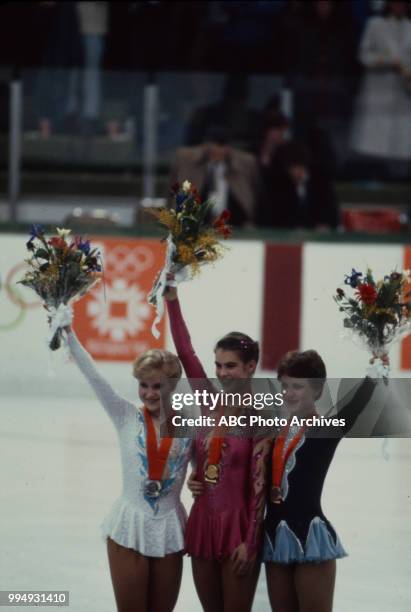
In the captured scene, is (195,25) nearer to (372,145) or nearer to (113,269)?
(372,145)

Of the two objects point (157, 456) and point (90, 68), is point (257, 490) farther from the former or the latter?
point (90, 68)

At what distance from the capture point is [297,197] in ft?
37.1

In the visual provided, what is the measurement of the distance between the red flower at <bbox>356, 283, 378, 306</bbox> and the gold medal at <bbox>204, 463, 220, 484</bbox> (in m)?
0.81

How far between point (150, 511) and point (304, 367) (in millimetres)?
739

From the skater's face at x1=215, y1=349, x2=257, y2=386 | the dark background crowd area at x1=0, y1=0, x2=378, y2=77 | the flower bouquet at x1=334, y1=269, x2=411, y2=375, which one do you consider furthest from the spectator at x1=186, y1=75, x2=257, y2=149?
the skater's face at x1=215, y1=349, x2=257, y2=386

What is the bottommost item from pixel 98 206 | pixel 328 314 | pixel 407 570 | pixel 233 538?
pixel 407 570

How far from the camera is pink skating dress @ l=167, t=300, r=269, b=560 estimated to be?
4.83m

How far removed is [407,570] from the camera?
6266 millimetres

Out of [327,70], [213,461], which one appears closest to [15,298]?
[327,70]

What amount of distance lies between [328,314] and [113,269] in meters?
1.64

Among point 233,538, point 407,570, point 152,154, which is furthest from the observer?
point 152,154

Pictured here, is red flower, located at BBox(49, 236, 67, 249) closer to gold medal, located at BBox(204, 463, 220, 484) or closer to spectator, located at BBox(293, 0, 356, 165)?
gold medal, located at BBox(204, 463, 220, 484)

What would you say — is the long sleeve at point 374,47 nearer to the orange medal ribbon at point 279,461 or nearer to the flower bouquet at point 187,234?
the flower bouquet at point 187,234

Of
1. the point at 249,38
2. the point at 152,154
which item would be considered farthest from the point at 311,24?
the point at 152,154
